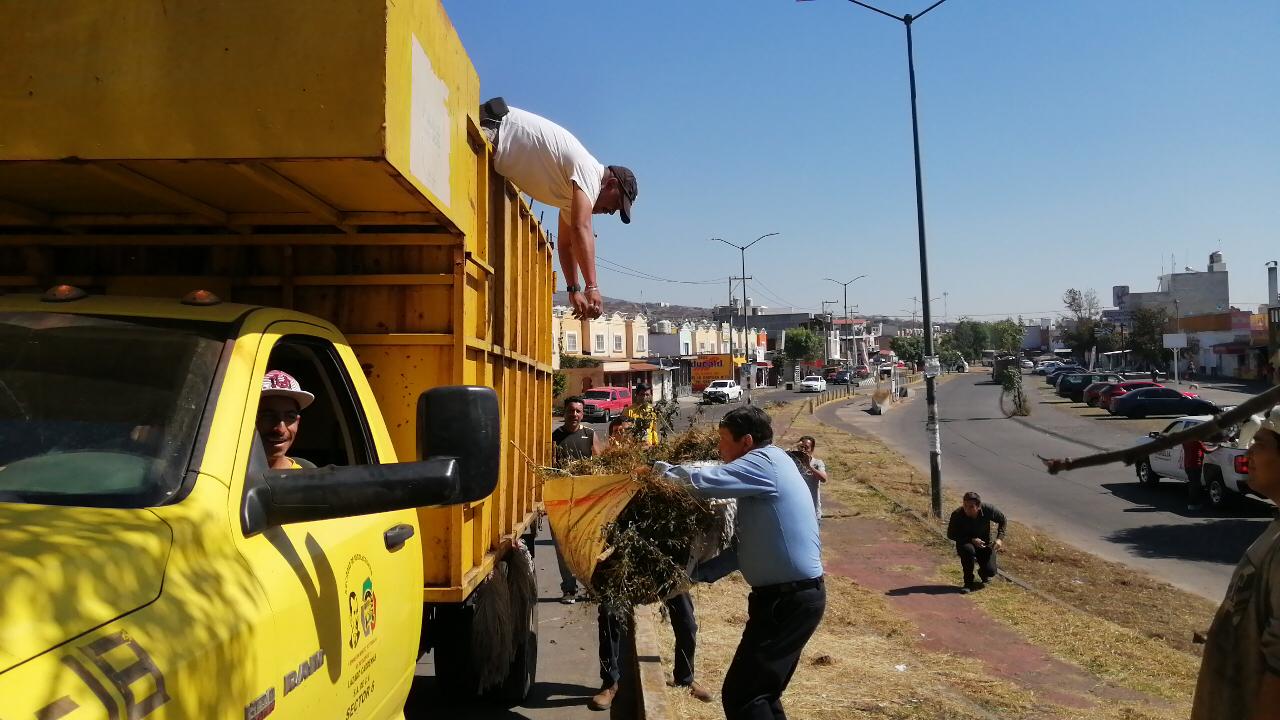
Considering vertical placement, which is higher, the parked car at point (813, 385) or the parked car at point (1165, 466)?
the parked car at point (813, 385)

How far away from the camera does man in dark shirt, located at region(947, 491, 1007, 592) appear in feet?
34.8

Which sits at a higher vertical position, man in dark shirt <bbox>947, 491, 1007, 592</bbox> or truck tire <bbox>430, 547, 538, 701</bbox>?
truck tire <bbox>430, 547, 538, 701</bbox>

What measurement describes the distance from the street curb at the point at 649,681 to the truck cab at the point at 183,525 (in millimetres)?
2488

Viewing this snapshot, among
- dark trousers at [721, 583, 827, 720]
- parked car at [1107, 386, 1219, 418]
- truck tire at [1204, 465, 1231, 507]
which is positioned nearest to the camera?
dark trousers at [721, 583, 827, 720]

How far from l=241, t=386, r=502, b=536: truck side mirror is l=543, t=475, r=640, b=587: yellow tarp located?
2.40m

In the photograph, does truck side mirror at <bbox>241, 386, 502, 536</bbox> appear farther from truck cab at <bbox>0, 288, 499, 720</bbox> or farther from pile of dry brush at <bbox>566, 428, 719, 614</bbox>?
pile of dry brush at <bbox>566, 428, 719, 614</bbox>

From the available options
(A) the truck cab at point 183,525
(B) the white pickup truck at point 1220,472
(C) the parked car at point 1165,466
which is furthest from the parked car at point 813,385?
(A) the truck cab at point 183,525

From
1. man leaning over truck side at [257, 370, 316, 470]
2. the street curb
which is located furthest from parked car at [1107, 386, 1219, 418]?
man leaning over truck side at [257, 370, 316, 470]

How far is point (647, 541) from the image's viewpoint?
484cm

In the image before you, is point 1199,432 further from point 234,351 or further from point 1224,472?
point 1224,472

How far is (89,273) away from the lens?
3891 millimetres

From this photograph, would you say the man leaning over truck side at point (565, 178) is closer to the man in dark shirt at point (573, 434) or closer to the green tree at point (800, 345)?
the man in dark shirt at point (573, 434)

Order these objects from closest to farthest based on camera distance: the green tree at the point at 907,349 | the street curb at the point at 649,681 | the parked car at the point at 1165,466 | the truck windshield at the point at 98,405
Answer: the truck windshield at the point at 98,405
the street curb at the point at 649,681
the parked car at the point at 1165,466
the green tree at the point at 907,349

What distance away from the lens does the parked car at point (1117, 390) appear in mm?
41656
